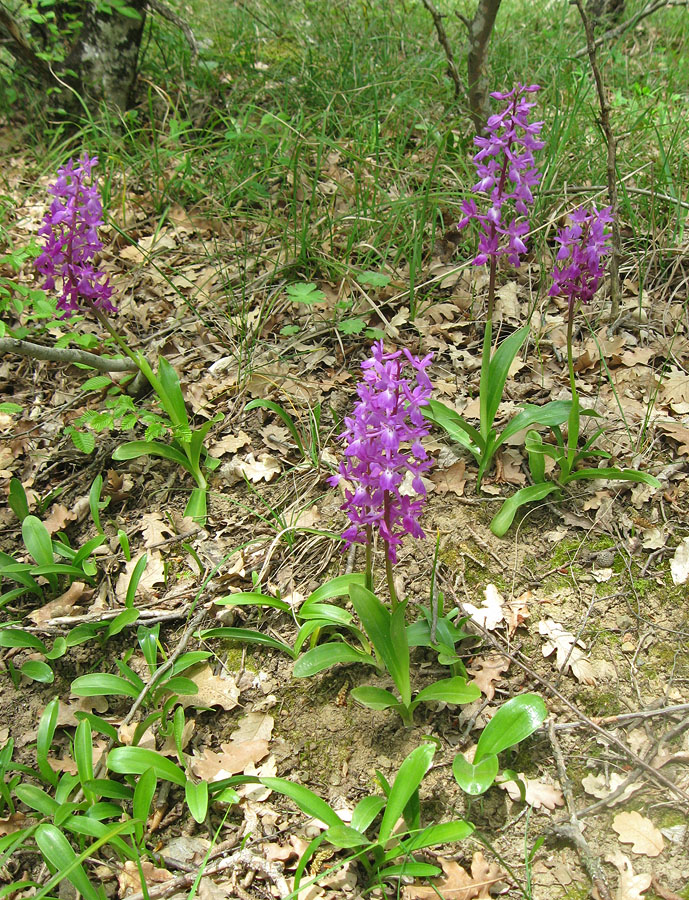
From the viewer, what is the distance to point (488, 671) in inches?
85.7

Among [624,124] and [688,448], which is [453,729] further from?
[624,124]

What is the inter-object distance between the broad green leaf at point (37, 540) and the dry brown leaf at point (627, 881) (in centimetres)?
219

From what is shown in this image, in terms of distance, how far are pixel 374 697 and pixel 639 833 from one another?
31.8 inches

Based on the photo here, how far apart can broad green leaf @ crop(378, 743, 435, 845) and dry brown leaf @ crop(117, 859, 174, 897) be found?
2.13ft

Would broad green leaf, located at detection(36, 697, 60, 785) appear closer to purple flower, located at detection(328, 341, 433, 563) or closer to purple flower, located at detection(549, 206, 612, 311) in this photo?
purple flower, located at detection(328, 341, 433, 563)

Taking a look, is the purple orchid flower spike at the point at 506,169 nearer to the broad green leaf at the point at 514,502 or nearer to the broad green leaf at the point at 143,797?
the broad green leaf at the point at 514,502

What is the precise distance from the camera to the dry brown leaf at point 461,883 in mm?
1732

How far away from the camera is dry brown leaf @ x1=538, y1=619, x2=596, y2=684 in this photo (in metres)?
2.15

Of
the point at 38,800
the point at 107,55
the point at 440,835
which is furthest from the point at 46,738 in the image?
the point at 107,55

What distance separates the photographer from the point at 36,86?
15.3ft

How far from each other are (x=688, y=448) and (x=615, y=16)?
4.90 m

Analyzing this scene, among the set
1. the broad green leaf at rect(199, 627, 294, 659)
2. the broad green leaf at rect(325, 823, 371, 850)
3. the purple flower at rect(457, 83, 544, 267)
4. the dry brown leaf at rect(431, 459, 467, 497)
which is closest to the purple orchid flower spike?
the purple flower at rect(457, 83, 544, 267)

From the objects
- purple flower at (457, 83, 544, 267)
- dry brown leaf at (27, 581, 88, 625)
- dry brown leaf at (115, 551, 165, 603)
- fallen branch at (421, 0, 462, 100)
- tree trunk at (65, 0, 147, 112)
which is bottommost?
dry brown leaf at (115, 551, 165, 603)

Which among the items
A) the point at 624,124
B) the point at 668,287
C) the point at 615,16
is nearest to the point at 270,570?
the point at 668,287
